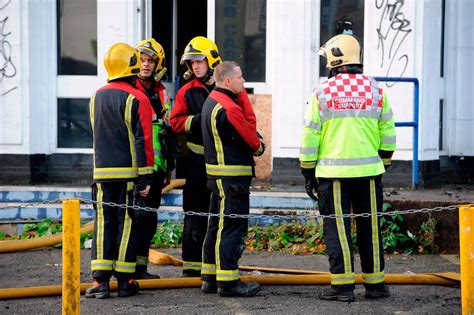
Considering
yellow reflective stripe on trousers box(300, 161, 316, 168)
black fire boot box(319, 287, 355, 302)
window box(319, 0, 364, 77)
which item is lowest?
black fire boot box(319, 287, 355, 302)

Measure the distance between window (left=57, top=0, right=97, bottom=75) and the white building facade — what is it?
0.01 m

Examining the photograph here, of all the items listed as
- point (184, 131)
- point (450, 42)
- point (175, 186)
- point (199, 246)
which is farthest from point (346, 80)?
point (450, 42)

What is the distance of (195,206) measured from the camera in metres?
8.10

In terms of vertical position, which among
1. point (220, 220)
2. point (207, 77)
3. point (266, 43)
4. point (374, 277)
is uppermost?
point (266, 43)

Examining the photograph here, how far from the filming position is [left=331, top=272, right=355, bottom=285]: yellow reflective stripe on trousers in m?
7.22

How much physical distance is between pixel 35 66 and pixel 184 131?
438 centimetres

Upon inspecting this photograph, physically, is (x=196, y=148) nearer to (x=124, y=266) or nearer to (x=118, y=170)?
(x=118, y=170)

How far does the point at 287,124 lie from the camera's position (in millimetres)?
11375

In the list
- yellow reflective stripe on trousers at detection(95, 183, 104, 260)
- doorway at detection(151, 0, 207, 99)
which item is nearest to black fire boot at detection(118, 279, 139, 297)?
yellow reflective stripe on trousers at detection(95, 183, 104, 260)

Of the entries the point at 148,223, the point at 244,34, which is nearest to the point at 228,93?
the point at 148,223

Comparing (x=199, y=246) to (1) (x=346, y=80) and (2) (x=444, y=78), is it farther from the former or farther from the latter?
(2) (x=444, y=78)

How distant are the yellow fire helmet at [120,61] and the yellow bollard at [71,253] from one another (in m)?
1.87

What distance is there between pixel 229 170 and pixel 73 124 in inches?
196

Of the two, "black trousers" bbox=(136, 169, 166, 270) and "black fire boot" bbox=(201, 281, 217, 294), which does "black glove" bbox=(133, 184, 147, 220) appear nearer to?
"black trousers" bbox=(136, 169, 166, 270)
